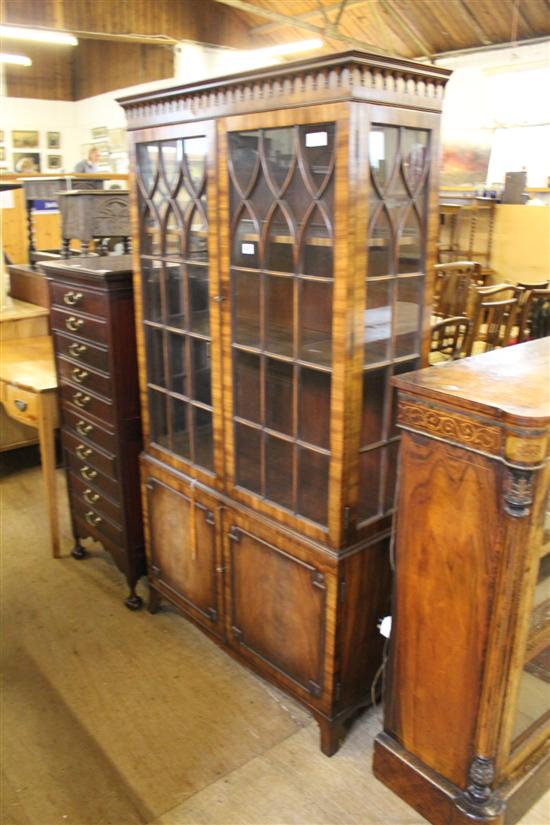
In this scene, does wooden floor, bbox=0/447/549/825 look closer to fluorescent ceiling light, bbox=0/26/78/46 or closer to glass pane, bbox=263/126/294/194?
glass pane, bbox=263/126/294/194

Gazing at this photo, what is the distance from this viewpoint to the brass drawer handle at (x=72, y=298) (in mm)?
2395

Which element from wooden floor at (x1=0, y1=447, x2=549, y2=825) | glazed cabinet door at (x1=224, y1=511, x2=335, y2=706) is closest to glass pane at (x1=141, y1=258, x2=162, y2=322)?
glazed cabinet door at (x1=224, y1=511, x2=335, y2=706)

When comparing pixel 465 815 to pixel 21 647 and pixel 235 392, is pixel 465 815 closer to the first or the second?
pixel 235 392

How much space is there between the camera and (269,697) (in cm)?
213

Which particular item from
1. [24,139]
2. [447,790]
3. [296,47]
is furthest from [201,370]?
[24,139]

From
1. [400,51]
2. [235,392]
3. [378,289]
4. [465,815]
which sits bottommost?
[465,815]

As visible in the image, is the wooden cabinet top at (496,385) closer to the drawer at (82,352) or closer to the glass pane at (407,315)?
the glass pane at (407,315)

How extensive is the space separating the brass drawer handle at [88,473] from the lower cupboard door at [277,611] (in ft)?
2.75

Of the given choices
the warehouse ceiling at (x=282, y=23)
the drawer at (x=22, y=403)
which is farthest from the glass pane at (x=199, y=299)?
the warehouse ceiling at (x=282, y=23)

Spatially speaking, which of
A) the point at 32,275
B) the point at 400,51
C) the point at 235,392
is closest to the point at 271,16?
the point at 400,51

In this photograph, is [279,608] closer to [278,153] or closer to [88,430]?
[88,430]

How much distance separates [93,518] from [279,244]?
1.56 metres

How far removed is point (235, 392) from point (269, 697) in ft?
3.33

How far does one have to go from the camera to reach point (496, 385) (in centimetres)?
144
